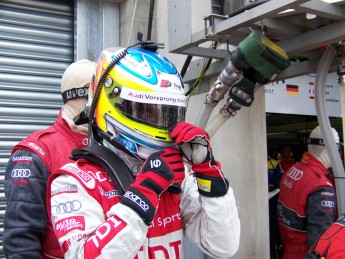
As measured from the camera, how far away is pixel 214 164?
1.40 metres

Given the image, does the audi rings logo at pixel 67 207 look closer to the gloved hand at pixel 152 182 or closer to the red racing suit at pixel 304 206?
the gloved hand at pixel 152 182

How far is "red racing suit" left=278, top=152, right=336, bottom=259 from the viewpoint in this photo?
3.01 meters

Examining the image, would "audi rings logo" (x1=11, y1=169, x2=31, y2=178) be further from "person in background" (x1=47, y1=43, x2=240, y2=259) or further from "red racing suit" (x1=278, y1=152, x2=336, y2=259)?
"red racing suit" (x1=278, y1=152, x2=336, y2=259)

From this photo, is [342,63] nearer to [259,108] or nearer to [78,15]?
[259,108]

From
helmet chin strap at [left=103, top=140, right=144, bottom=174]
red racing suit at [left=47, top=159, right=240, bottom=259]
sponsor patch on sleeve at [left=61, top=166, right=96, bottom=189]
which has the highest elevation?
helmet chin strap at [left=103, top=140, right=144, bottom=174]

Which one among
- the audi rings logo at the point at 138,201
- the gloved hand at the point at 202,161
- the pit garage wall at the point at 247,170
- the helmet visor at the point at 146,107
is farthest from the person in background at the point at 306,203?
the audi rings logo at the point at 138,201

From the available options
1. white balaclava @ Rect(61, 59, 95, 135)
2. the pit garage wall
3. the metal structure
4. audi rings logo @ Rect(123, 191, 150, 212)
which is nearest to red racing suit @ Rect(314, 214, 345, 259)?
the pit garage wall

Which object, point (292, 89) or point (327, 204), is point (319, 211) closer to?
point (327, 204)

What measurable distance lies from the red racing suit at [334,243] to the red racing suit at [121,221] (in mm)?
821

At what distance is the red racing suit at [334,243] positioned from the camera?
202 centimetres

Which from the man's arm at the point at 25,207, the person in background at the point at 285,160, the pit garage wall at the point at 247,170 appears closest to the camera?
the man's arm at the point at 25,207

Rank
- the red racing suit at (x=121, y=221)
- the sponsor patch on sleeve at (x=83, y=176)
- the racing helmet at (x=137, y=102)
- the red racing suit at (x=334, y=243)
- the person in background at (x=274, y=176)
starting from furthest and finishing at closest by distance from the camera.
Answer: the person in background at (x=274, y=176) → the red racing suit at (x=334, y=243) → the racing helmet at (x=137, y=102) → the sponsor patch on sleeve at (x=83, y=176) → the red racing suit at (x=121, y=221)

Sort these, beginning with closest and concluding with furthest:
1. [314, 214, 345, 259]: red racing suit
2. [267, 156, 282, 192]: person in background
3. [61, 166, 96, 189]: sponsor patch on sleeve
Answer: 1. [61, 166, 96, 189]: sponsor patch on sleeve
2. [314, 214, 345, 259]: red racing suit
3. [267, 156, 282, 192]: person in background

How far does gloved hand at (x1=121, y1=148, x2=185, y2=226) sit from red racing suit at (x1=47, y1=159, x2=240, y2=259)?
0.03m
